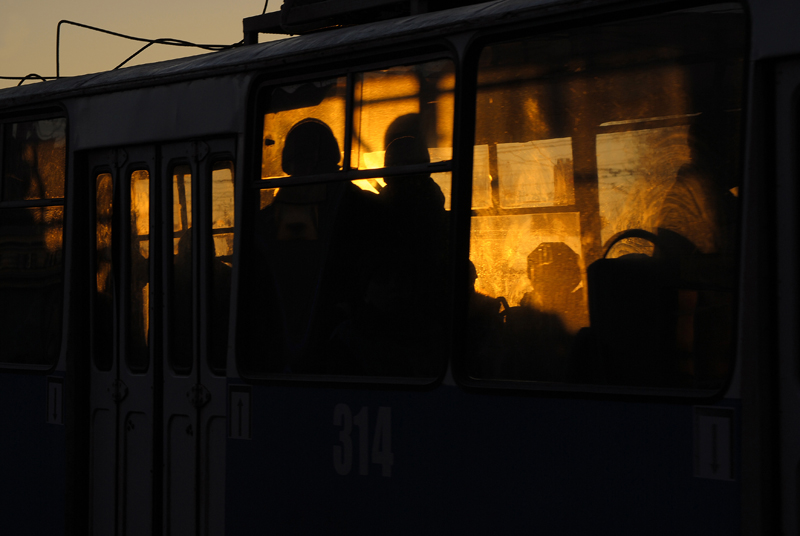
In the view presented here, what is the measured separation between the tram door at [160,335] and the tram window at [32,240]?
257 millimetres

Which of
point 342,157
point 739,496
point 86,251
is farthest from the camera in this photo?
point 86,251

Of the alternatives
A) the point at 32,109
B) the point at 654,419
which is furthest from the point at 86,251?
the point at 654,419

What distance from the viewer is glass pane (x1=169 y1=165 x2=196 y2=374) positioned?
4336 mm

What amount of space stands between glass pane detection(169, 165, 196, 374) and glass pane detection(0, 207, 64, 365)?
2.51ft

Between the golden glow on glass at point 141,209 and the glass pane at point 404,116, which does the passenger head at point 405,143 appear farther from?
the golden glow on glass at point 141,209

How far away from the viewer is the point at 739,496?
2.69m

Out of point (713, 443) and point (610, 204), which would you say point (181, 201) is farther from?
point (713, 443)

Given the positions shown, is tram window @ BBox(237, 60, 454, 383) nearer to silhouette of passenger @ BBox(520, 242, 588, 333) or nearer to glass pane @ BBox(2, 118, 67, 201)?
silhouette of passenger @ BBox(520, 242, 588, 333)

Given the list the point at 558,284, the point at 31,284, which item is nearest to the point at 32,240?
the point at 31,284

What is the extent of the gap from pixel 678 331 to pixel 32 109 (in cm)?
379

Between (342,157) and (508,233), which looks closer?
(508,233)

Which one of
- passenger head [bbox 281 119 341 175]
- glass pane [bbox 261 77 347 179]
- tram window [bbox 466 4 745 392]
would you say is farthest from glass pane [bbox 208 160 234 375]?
tram window [bbox 466 4 745 392]

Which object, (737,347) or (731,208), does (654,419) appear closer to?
(737,347)

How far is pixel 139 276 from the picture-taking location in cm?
452
